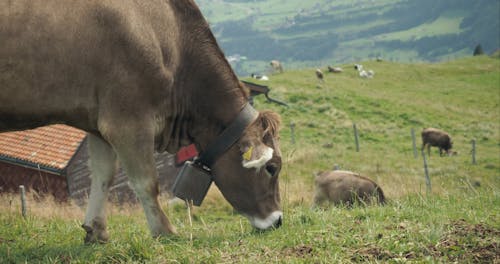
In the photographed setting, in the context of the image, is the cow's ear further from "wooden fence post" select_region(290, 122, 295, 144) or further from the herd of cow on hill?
"wooden fence post" select_region(290, 122, 295, 144)

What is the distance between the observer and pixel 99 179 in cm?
738

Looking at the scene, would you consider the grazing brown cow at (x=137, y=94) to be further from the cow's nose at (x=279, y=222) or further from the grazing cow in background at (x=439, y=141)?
the grazing cow in background at (x=439, y=141)

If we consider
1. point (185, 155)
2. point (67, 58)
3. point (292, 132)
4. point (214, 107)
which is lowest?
point (292, 132)

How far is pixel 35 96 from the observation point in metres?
6.15

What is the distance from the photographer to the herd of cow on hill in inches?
241

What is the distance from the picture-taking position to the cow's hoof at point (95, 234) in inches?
279

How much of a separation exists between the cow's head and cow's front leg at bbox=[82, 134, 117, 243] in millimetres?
1236

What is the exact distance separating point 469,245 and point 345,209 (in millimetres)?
2927

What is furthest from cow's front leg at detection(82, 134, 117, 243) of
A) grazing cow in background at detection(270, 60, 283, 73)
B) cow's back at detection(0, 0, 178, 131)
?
grazing cow in background at detection(270, 60, 283, 73)

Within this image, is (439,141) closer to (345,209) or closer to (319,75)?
(319,75)

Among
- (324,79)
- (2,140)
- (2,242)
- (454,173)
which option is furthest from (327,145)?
(2,242)

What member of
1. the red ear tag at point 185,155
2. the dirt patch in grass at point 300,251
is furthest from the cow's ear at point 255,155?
the red ear tag at point 185,155

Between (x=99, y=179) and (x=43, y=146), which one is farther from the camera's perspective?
(x=43, y=146)

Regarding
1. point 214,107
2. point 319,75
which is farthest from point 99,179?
point 319,75
